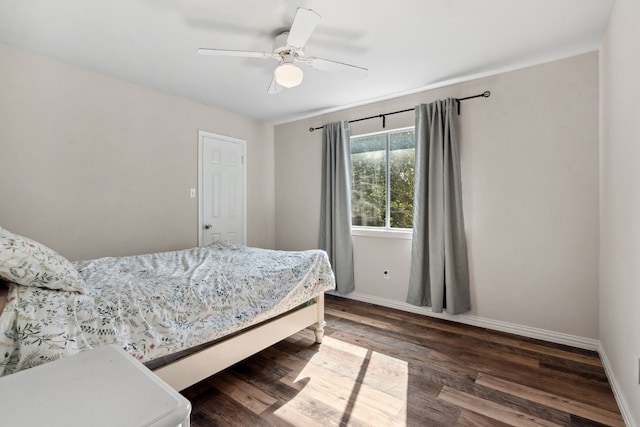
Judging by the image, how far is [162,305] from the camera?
5.09ft

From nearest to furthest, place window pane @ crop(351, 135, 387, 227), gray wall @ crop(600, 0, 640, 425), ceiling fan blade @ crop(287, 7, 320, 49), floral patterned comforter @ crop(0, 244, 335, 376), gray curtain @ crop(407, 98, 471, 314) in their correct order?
floral patterned comforter @ crop(0, 244, 335, 376) < gray wall @ crop(600, 0, 640, 425) < ceiling fan blade @ crop(287, 7, 320, 49) < gray curtain @ crop(407, 98, 471, 314) < window pane @ crop(351, 135, 387, 227)

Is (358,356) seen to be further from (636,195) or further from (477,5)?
(477,5)

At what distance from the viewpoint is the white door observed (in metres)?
3.65

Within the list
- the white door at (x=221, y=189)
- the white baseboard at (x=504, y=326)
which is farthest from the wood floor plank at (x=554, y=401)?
the white door at (x=221, y=189)

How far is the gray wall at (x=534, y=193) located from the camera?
7.93ft

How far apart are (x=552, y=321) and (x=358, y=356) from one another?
1701 millimetres

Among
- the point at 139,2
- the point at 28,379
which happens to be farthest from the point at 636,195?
the point at 139,2

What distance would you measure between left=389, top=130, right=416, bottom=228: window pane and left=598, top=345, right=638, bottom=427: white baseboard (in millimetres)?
1840

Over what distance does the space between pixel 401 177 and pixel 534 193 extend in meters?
1.28

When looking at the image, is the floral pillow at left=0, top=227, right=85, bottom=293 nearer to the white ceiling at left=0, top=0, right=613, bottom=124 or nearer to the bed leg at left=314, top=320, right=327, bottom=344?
Result: the white ceiling at left=0, top=0, right=613, bottom=124

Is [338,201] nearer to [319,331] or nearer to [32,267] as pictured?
[319,331]

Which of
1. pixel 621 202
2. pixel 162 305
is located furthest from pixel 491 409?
pixel 162 305

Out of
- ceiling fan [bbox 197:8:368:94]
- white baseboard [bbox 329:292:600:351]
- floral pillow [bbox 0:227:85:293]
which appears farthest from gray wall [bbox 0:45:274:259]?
white baseboard [bbox 329:292:600:351]

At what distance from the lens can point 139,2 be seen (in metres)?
1.84
